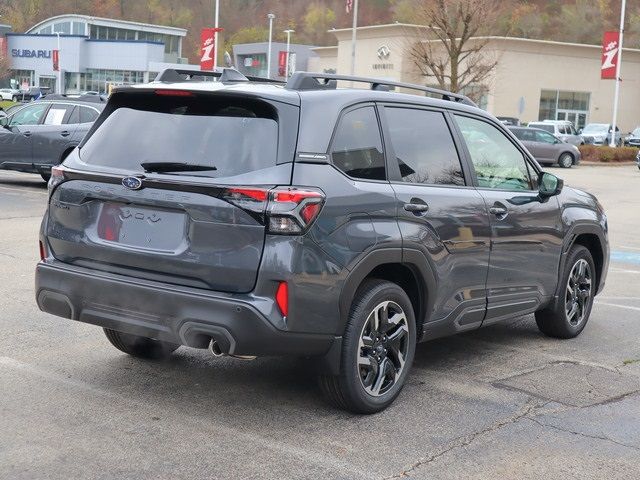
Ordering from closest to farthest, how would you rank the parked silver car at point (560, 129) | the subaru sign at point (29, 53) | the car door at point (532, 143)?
1. the car door at point (532, 143)
2. the parked silver car at point (560, 129)
3. the subaru sign at point (29, 53)

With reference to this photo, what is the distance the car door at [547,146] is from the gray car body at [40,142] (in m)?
23.5

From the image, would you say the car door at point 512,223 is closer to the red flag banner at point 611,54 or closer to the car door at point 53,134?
the car door at point 53,134

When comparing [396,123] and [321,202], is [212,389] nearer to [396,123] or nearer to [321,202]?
[321,202]

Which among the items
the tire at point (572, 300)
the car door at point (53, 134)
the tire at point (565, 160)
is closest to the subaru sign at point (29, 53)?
the tire at point (565, 160)

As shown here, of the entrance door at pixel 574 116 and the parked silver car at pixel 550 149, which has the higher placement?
the entrance door at pixel 574 116

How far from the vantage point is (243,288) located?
15.0 feet

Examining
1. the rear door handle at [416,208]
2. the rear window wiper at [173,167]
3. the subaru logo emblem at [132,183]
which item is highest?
the rear window wiper at [173,167]

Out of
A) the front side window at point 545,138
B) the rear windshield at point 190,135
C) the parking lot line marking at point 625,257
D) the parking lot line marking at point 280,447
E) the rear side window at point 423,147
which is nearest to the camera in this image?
the parking lot line marking at point 280,447

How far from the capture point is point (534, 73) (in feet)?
214

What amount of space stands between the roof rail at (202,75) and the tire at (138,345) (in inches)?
65.4

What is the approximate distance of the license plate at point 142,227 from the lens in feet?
15.6

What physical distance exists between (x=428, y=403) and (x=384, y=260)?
38.2 inches

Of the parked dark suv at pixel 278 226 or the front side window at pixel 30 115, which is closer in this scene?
the parked dark suv at pixel 278 226

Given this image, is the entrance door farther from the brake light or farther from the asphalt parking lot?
the brake light
